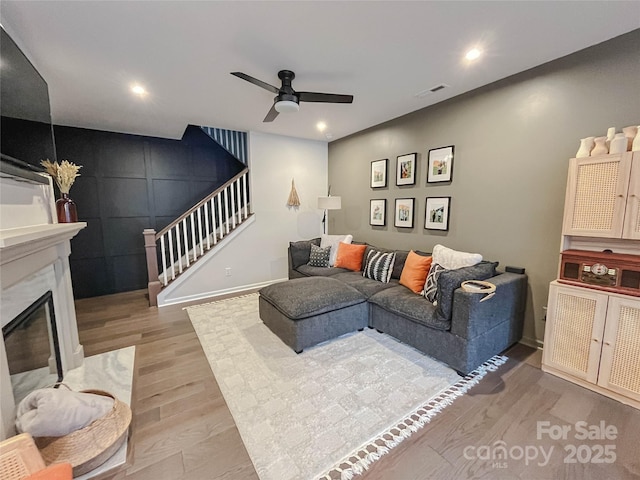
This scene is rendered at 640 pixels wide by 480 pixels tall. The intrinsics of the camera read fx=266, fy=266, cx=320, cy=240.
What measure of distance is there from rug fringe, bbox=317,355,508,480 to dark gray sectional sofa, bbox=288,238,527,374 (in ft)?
0.47

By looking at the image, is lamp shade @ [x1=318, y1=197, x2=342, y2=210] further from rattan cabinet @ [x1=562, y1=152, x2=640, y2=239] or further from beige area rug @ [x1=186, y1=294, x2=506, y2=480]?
rattan cabinet @ [x1=562, y1=152, x2=640, y2=239]

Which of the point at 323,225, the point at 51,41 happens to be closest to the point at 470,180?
the point at 323,225

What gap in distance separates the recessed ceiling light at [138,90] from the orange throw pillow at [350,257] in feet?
10.1

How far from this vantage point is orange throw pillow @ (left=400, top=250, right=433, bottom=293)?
9.65 feet

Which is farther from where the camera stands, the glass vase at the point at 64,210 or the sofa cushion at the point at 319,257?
the sofa cushion at the point at 319,257

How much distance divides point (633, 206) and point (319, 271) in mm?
3099

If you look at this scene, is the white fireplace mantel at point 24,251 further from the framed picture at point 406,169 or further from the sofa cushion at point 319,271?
the framed picture at point 406,169

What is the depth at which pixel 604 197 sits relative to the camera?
1.94 metres

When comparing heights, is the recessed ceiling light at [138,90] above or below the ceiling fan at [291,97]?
above

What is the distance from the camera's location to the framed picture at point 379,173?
4103 millimetres

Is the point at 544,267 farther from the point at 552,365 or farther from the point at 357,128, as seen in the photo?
the point at 357,128

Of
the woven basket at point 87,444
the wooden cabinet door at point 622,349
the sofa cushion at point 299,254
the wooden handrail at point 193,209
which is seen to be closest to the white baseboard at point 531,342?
the wooden cabinet door at point 622,349

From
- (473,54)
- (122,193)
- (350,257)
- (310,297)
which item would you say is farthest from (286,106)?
(122,193)

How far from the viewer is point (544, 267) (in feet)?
8.31
